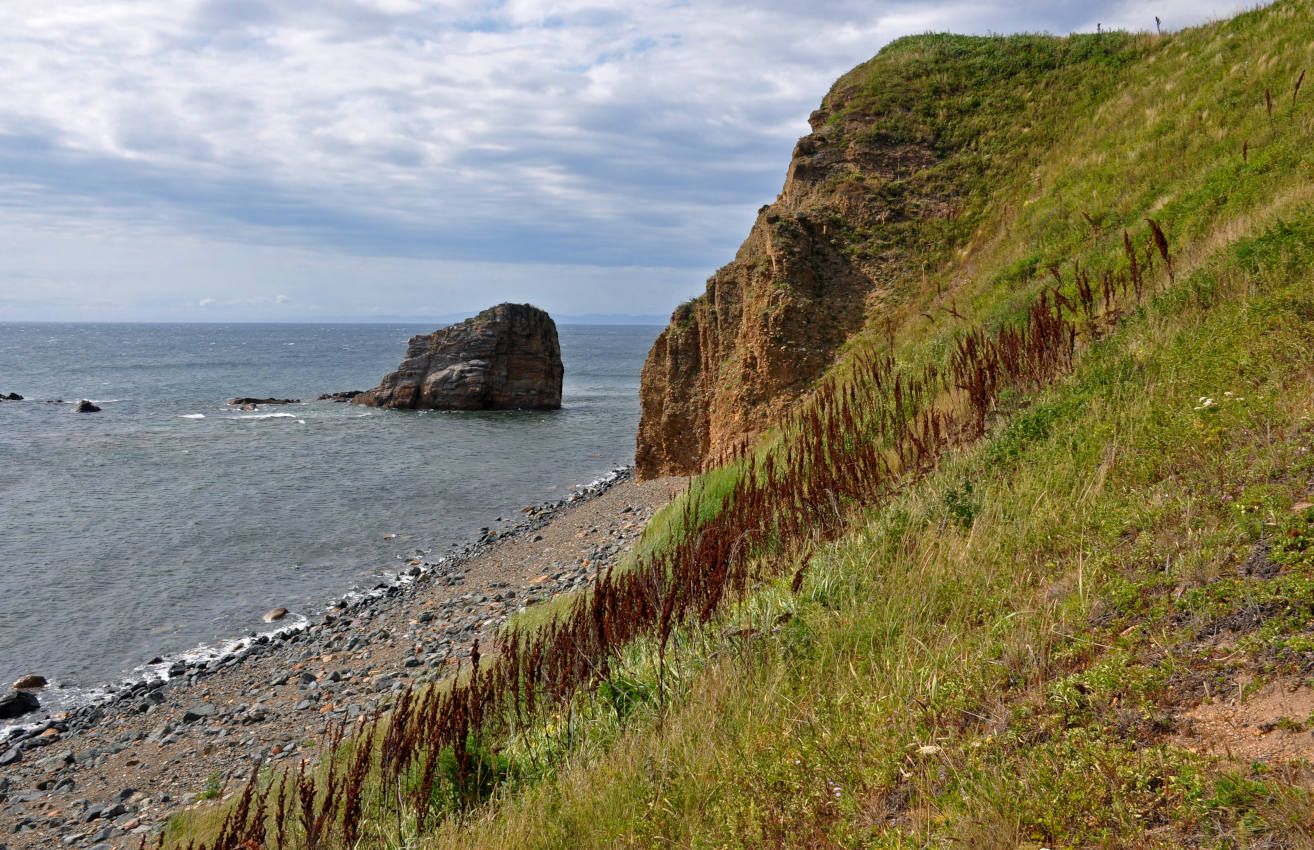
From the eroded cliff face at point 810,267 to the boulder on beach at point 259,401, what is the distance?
50.7 m

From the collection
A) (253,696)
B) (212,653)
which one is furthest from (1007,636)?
(212,653)

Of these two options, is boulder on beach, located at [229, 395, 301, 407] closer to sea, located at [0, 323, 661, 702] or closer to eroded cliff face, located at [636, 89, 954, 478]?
sea, located at [0, 323, 661, 702]

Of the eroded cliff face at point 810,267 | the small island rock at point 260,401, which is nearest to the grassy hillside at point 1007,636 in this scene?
the eroded cliff face at point 810,267

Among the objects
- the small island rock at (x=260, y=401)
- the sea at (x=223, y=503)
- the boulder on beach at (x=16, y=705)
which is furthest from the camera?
the small island rock at (x=260, y=401)

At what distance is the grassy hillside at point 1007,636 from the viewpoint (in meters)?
2.56

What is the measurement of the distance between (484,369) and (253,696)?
4630 centimetres

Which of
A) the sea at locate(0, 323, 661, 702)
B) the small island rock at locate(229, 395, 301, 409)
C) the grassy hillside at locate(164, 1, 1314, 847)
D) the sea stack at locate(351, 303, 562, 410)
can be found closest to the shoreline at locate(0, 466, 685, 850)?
the sea at locate(0, 323, 661, 702)

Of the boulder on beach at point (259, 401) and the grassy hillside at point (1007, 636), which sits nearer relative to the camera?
the grassy hillside at point (1007, 636)

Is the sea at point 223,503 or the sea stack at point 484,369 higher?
the sea stack at point 484,369

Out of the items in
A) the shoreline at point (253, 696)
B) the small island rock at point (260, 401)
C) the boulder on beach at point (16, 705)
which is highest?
the small island rock at point (260, 401)

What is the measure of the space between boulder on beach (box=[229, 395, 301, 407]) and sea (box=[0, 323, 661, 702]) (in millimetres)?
1447

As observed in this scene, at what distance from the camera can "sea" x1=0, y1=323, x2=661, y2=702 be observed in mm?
17453

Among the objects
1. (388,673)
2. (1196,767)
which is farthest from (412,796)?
(388,673)

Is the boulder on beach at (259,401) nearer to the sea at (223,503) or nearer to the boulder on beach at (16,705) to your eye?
the sea at (223,503)
